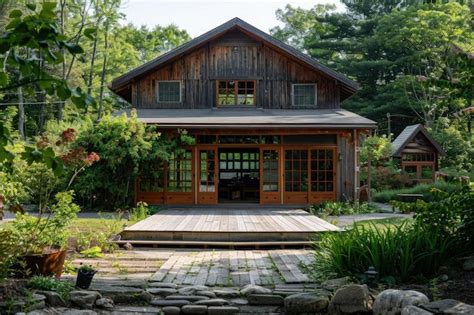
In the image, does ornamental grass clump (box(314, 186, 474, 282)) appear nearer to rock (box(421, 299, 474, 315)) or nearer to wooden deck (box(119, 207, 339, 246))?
rock (box(421, 299, 474, 315))

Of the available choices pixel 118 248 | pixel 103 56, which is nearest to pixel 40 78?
pixel 118 248

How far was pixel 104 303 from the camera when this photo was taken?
4.77 metres

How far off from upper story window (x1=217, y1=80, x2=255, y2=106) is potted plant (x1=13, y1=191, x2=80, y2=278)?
1089 cm

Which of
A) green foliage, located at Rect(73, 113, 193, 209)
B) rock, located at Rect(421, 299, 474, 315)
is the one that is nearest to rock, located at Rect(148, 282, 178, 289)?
rock, located at Rect(421, 299, 474, 315)

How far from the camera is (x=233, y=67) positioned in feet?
54.6

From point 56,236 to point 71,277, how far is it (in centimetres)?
60

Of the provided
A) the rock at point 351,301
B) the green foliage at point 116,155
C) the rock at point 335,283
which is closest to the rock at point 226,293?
the rock at point 335,283

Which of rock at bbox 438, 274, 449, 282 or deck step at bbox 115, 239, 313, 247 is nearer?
rock at bbox 438, 274, 449, 282

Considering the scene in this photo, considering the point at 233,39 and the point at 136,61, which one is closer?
the point at 233,39

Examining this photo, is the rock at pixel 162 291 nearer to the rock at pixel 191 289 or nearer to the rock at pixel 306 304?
the rock at pixel 191 289

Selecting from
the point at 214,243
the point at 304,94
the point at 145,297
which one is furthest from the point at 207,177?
the point at 145,297

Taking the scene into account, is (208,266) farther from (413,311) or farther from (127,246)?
(413,311)

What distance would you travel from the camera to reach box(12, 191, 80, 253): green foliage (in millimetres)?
5523

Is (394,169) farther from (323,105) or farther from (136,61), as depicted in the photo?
(136,61)
